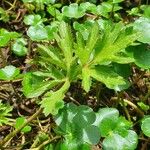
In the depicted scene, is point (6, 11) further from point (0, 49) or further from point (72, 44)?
point (72, 44)

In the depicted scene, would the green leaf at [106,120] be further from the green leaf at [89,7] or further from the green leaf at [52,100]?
the green leaf at [89,7]

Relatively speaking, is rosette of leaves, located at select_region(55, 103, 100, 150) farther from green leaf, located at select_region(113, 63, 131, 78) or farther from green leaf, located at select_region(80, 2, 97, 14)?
green leaf, located at select_region(80, 2, 97, 14)

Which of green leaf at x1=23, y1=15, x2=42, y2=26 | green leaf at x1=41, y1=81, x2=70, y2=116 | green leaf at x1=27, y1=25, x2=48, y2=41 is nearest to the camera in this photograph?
green leaf at x1=41, y1=81, x2=70, y2=116

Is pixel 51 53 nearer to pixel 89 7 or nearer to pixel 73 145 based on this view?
pixel 73 145

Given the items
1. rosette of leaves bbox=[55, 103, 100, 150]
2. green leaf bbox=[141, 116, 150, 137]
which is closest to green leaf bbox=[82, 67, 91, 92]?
rosette of leaves bbox=[55, 103, 100, 150]

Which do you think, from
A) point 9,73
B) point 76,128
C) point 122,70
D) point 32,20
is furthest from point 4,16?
point 76,128

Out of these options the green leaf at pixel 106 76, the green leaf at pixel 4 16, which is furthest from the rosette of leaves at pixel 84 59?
the green leaf at pixel 4 16
